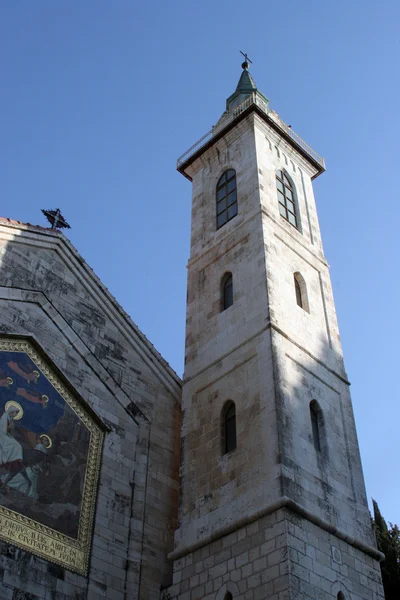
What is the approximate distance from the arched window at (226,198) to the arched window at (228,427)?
6109 mm

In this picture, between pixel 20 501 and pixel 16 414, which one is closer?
pixel 20 501

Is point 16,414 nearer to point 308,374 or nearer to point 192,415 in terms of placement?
point 192,415

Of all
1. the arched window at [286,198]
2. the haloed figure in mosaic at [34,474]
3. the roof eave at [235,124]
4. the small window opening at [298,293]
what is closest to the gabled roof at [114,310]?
the small window opening at [298,293]

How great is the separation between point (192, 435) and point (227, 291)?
13.1 ft

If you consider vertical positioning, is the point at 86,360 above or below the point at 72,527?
above

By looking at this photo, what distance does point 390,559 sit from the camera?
2242 centimetres

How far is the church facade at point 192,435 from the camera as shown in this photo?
574 inches

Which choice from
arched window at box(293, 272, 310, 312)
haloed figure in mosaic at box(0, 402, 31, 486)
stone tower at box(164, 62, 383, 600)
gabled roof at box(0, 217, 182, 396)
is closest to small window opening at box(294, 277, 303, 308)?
arched window at box(293, 272, 310, 312)

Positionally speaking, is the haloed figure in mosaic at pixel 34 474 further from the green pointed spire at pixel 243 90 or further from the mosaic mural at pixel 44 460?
the green pointed spire at pixel 243 90

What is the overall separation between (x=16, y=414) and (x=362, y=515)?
7206 millimetres

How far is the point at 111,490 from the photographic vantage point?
53.8 ft

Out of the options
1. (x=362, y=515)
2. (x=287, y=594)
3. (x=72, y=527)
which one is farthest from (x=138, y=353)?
(x=287, y=594)

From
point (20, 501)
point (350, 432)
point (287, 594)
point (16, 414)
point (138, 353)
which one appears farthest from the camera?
point (138, 353)

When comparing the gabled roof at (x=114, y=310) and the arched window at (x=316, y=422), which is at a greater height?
the gabled roof at (x=114, y=310)
